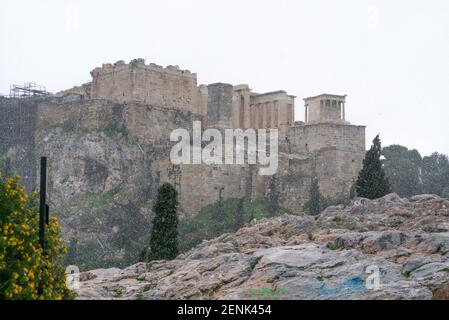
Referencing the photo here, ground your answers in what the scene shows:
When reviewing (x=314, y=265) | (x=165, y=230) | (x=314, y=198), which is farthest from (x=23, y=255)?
(x=314, y=198)

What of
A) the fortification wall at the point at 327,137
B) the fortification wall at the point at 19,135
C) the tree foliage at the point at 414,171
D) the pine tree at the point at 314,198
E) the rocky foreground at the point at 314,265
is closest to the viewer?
the rocky foreground at the point at 314,265

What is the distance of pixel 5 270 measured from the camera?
18219 millimetres

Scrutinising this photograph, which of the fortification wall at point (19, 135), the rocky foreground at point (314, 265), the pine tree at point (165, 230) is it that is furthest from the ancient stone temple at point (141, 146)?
the rocky foreground at point (314, 265)

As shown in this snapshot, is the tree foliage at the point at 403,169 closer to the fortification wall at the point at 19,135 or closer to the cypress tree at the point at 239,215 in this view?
the cypress tree at the point at 239,215

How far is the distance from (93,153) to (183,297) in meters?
32.7

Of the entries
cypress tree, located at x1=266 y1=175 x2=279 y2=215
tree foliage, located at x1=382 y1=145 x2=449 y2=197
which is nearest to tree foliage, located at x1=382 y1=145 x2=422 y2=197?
tree foliage, located at x1=382 y1=145 x2=449 y2=197

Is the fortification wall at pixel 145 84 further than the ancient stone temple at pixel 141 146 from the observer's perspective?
Yes

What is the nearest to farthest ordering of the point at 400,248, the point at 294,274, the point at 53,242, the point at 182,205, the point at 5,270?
the point at 5,270 < the point at 53,242 < the point at 294,274 < the point at 400,248 < the point at 182,205

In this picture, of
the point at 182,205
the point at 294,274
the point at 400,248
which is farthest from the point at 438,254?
the point at 182,205

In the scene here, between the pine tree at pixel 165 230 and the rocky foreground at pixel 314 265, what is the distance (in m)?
3.74

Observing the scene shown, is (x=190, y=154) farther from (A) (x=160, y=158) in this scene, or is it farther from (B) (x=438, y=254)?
(B) (x=438, y=254)

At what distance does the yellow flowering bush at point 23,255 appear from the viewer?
18.0 metres

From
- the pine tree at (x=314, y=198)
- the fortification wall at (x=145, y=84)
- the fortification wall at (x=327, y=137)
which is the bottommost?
the pine tree at (x=314, y=198)

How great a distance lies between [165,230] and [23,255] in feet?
58.2
